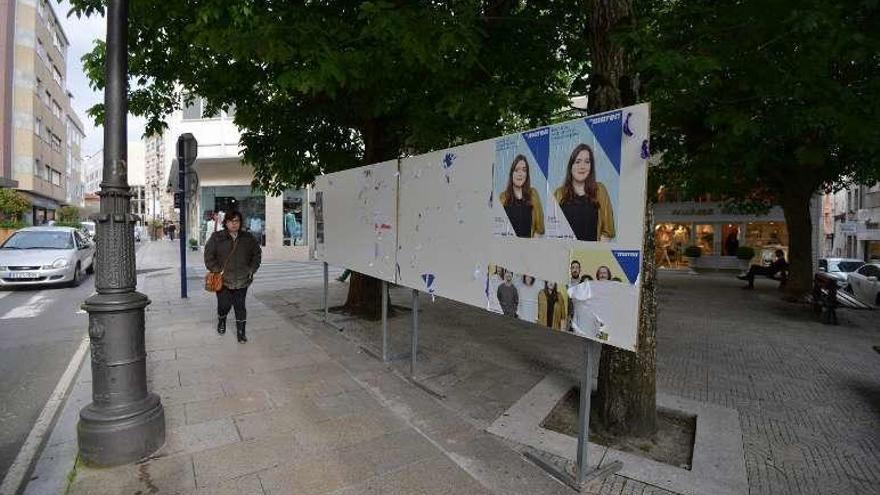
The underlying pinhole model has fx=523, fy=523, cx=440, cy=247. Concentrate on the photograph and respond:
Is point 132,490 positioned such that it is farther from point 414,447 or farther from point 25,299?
point 25,299

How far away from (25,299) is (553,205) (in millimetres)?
11947

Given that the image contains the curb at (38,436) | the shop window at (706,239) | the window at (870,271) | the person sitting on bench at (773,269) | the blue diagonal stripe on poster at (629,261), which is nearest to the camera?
the blue diagonal stripe on poster at (629,261)

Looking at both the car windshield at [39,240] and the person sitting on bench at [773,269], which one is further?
the person sitting on bench at [773,269]

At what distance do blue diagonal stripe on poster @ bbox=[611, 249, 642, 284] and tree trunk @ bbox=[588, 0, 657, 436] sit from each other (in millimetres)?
1252

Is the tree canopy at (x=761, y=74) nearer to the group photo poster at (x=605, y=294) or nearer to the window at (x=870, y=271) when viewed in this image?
the group photo poster at (x=605, y=294)

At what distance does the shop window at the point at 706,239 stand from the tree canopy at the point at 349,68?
18.9 m

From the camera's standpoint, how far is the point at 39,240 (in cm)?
1374

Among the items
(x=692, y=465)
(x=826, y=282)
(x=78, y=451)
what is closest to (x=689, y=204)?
(x=826, y=282)

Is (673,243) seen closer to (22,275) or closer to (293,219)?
(293,219)

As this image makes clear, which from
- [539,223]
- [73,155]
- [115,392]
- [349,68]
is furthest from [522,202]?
[73,155]

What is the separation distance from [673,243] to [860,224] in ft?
66.0

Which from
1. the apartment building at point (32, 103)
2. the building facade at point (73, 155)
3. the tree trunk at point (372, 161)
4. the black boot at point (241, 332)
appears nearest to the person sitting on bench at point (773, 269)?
the tree trunk at point (372, 161)

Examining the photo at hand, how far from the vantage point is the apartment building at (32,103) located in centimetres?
3322

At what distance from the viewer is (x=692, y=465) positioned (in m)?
3.63
